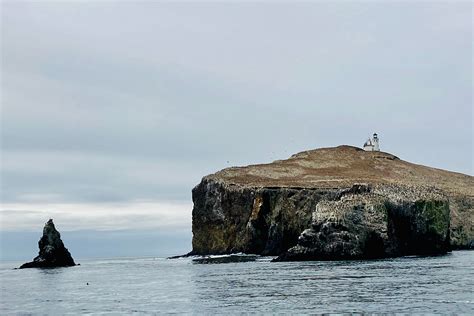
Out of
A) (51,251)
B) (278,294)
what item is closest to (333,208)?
(278,294)

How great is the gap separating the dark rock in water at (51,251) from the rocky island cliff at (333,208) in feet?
105

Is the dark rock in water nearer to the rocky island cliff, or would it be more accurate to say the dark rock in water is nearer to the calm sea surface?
the rocky island cliff

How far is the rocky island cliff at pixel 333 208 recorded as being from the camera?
333 feet

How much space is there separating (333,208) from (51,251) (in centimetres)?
5580

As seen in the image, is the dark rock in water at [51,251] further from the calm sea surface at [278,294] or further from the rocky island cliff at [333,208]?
the calm sea surface at [278,294]

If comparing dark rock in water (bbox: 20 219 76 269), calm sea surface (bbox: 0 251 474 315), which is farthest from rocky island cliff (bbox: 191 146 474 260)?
dark rock in water (bbox: 20 219 76 269)

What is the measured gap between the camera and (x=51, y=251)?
12675 cm

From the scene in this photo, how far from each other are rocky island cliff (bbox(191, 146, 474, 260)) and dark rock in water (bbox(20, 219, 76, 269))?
32.0 meters

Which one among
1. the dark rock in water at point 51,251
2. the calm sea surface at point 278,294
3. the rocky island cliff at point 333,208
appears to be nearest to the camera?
the calm sea surface at point 278,294

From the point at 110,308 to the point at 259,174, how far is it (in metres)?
108

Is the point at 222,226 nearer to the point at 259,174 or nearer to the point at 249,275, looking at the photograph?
the point at 259,174

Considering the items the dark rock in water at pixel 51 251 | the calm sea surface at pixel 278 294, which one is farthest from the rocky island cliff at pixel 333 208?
the dark rock in water at pixel 51 251

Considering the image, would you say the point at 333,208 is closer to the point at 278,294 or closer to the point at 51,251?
the point at 278,294

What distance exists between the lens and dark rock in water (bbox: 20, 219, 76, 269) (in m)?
119
